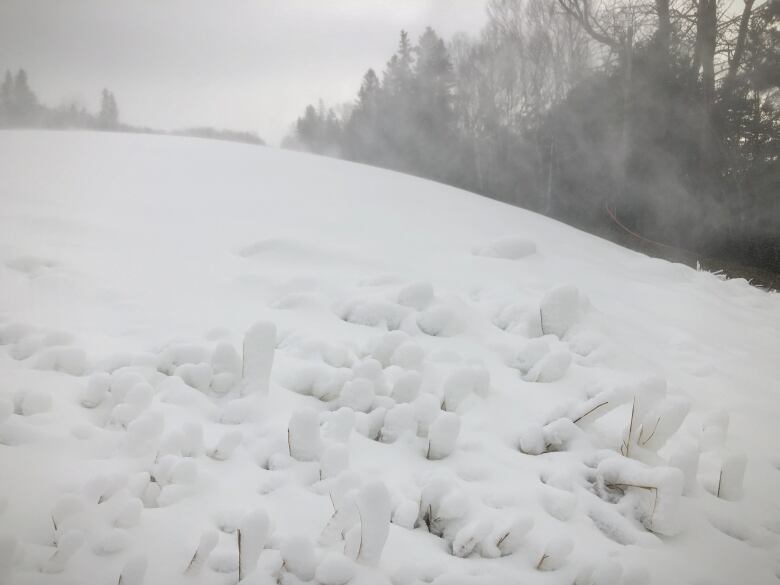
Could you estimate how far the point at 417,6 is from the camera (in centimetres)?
387

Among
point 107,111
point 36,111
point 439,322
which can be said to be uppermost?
point 107,111

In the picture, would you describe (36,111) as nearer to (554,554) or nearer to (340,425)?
(340,425)

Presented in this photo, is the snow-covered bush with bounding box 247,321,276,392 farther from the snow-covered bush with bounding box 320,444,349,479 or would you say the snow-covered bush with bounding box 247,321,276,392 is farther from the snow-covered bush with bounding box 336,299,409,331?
the snow-covered bush with bounding box 336,299,409,331

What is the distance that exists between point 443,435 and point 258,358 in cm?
67

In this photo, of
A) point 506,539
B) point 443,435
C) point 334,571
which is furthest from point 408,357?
point 334,571

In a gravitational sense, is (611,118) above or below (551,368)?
above

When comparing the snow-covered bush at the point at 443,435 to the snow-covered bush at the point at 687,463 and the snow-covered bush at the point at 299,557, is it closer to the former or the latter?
the snow-covered bush at the point at 299,557

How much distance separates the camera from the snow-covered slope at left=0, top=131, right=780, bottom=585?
1.03 metres

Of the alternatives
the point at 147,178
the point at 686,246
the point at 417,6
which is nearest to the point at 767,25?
the point at 686,246

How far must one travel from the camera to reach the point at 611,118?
919 cm

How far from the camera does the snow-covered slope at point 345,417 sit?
103 centimetres

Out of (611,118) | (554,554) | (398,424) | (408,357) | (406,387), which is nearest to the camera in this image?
(554,554)

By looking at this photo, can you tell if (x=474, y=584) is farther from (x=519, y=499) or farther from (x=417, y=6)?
(x=417, y=6)

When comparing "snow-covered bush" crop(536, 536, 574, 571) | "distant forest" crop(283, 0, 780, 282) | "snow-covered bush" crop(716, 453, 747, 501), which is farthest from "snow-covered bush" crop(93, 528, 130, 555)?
"distant forest" crop(283, 0, 780, 282)
